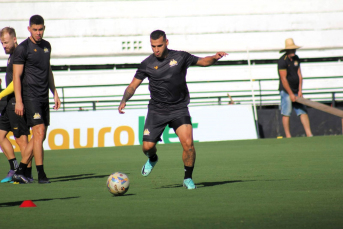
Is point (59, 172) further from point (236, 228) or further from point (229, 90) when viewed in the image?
point (229, 90)

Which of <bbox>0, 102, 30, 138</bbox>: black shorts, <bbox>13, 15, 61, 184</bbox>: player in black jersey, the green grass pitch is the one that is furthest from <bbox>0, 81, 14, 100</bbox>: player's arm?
the green grass pitch

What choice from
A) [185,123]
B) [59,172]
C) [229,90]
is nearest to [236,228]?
[185,123]

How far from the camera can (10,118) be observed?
905cm

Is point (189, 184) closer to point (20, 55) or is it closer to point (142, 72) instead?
point (142, 72)

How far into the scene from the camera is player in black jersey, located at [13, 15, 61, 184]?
8.17m

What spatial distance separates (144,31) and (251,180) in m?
17.5

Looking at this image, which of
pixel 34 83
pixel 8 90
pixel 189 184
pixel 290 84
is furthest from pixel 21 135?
pixel 290 84

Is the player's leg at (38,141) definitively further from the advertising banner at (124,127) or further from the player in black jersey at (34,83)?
the advertising banner at (124,127)

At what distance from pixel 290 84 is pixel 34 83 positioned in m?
9.82

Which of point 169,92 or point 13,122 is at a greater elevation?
point 169,92

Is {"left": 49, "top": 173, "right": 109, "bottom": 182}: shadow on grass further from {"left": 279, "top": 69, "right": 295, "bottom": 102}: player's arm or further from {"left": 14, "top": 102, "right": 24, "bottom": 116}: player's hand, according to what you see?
{"left": 279, "top": 69, "right": 295, "bottom": 102}: player's arm

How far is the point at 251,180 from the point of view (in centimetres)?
801

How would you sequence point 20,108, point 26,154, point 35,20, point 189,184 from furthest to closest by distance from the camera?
1. point 26,154
2. point 20,108
3. point 35,20
4. point 189,184

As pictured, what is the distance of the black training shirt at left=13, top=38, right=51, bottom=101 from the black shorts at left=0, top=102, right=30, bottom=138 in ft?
1.50
